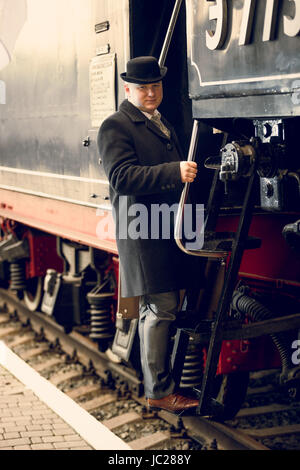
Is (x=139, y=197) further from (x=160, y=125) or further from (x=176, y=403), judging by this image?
(x=176, y=403)

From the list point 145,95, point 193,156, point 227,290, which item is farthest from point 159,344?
point 145,95

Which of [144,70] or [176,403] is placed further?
Result: [176,403]

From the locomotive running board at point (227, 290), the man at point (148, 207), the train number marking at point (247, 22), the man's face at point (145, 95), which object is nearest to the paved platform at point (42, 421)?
the man at point (148, 207)

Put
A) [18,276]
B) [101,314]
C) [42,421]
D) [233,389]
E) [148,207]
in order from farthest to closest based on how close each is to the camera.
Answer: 1. [18,276]
2. [101,314]
3. [42,421]
4. [233,389]
5. [148,207]

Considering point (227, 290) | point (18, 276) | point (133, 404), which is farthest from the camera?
point (18, 276)

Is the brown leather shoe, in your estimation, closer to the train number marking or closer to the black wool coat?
the black wool coat

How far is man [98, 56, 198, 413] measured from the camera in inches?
145

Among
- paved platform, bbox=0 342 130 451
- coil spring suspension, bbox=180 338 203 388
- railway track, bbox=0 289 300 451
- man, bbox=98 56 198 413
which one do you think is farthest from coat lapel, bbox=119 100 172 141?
railway track, bbox=0 289 300 451

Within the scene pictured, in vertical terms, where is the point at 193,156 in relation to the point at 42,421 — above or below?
above

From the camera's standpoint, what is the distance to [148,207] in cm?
386

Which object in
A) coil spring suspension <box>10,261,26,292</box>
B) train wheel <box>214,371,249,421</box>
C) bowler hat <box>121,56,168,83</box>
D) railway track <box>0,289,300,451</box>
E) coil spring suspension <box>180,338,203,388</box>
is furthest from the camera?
coil spring suspension <box>10,261,26,292</box>

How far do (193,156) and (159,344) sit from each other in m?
0.92

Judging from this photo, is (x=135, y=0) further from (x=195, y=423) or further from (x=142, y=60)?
(x=195, y=423)

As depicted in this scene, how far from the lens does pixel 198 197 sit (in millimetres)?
4070
